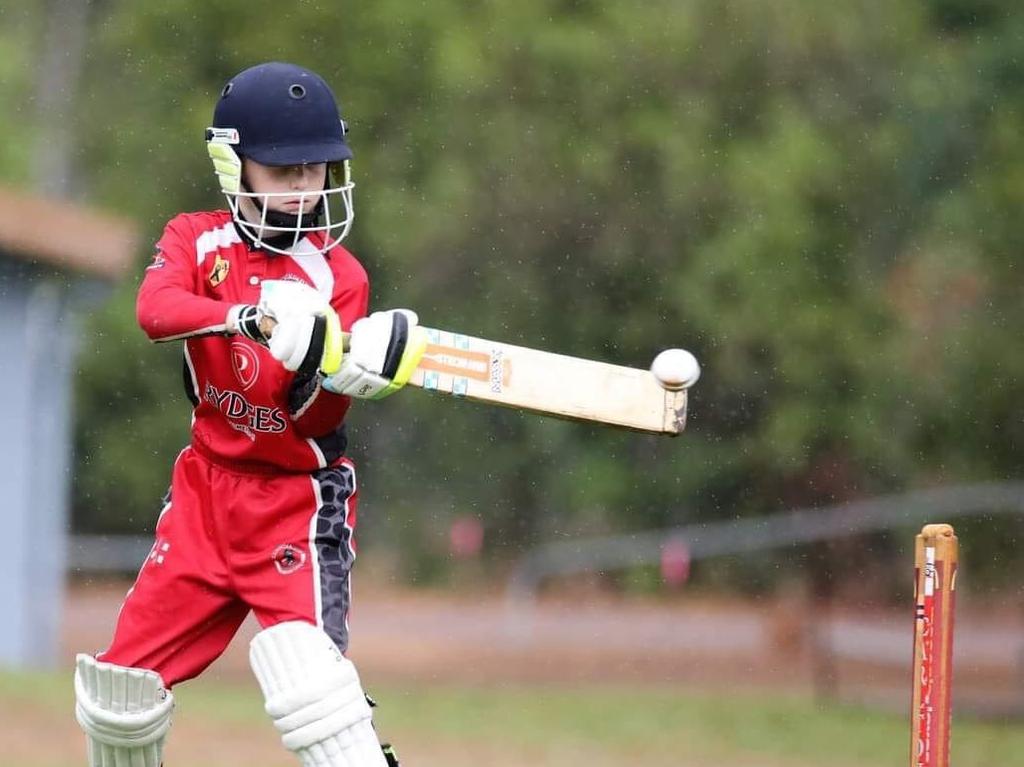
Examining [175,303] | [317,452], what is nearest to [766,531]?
[317,452]

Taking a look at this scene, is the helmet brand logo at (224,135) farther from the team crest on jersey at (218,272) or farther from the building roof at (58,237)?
the building roof at (58,237)

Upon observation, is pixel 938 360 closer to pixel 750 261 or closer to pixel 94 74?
pixel 750 261

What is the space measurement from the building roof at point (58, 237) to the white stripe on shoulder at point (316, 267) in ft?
29.7

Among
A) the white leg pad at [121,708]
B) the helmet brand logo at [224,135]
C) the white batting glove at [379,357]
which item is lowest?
the white leg pad at [121,708]

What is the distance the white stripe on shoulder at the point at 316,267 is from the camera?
4074mm

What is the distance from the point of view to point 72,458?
18.5 metres

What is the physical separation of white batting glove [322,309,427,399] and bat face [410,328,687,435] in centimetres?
13

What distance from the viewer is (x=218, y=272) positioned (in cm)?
406

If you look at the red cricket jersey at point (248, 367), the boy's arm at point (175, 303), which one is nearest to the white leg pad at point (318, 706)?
the red cricket jersey at point (248, 367)

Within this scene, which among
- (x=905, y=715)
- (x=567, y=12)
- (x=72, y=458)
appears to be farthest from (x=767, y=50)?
(x=72, y=458)

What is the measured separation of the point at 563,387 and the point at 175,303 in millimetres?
825

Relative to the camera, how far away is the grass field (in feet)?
25.9

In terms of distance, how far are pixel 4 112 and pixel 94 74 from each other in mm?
1155

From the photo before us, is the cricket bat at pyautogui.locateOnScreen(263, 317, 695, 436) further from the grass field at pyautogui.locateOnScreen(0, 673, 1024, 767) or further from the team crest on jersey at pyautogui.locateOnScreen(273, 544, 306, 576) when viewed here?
the grass field at pyautogui.locateOnScreen(0, 673, 1024, 767)
